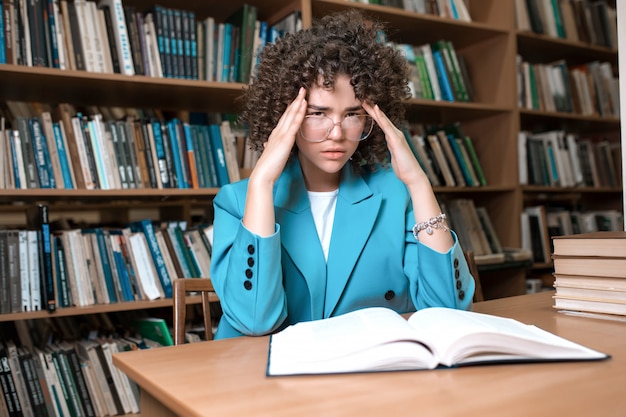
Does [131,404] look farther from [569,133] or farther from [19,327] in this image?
[569,133]

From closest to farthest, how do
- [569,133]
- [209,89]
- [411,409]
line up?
[411,409]
[209,89]
[569,133]

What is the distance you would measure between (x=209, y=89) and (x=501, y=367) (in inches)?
66.6

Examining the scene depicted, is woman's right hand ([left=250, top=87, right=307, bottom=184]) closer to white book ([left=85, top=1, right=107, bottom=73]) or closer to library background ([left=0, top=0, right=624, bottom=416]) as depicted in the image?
library background ([left=0, top=0, right=624, bottom=416])

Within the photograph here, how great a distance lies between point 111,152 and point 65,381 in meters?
0.76

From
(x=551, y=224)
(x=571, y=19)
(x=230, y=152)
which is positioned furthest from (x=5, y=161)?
(x=571, y=19)

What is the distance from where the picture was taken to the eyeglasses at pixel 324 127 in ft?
4.28

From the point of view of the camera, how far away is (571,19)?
11.1 ft

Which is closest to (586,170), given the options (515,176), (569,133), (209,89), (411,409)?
(569,133)

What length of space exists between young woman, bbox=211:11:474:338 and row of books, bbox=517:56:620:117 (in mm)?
1972

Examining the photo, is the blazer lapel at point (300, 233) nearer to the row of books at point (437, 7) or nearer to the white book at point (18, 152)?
the white book at point (18, 152)

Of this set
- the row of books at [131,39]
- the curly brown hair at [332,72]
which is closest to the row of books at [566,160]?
the row of books at [131,39]

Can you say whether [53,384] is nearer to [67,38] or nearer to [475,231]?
[67,38]

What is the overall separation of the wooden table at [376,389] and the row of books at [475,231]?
1991 mm

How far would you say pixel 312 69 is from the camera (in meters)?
1.35
